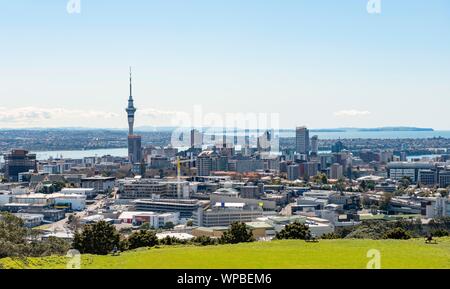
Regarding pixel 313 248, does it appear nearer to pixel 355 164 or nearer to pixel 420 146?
pixel 355 164

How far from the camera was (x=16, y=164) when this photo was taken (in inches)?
982

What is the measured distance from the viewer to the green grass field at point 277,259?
3.18m

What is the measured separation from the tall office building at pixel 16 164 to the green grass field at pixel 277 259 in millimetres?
22075

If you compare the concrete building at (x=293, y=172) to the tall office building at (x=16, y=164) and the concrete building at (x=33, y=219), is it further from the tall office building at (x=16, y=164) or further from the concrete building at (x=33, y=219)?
the concrete building at (x=33, y=219)

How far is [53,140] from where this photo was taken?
26.9 meters

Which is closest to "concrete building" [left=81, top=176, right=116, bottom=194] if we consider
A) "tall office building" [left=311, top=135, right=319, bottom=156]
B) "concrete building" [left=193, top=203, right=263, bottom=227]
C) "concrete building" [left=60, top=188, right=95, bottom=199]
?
"concrete building" [left=60, top=188, right=95, bottom=199]

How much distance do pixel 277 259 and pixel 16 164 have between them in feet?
76.4

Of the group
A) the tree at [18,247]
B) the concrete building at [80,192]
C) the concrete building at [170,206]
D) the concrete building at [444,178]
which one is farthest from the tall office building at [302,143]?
the tree at [18,247]

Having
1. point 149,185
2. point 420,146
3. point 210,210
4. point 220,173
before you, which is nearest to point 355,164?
point 220,173

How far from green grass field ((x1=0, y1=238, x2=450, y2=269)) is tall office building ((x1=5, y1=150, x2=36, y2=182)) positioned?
22.1 metres

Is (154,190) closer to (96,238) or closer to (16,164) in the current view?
(16,164)

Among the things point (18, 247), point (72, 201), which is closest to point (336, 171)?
point (72, 201)

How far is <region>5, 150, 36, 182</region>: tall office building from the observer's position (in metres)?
24.8
